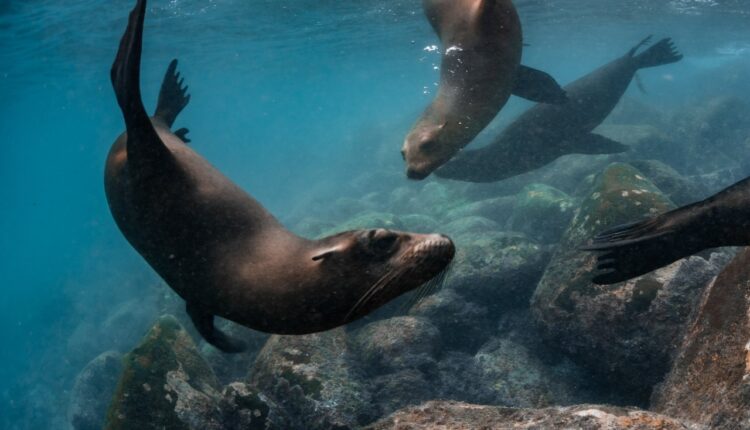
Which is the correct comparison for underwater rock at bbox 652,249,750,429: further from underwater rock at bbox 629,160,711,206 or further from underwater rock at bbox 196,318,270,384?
underwater rock at bbox 629,160,711,206

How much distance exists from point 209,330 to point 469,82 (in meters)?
2.58

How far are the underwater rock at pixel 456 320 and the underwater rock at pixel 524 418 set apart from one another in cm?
282

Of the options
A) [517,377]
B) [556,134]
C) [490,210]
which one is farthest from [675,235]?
[490,210]

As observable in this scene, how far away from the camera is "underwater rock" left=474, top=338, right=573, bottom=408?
4215mm

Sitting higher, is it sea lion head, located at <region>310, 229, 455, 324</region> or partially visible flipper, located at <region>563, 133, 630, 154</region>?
sea lion head, located at <region>310, 229, 455, 324</region>

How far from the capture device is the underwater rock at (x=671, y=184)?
8.11 metres

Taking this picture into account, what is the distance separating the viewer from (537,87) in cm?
485

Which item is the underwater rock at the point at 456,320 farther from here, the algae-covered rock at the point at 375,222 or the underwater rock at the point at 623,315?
the algae-covered rock at the point at 375,222

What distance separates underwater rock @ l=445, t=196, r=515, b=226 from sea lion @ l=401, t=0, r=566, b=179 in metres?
9.20

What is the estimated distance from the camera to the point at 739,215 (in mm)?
2660

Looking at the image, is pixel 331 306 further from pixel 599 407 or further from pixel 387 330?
pixel 387 330

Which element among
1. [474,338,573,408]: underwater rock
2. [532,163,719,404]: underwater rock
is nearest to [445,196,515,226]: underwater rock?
[474,338,573,408]: underwater rock

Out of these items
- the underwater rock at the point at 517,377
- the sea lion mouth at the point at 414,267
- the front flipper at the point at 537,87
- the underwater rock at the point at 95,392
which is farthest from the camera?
the underwater rock at the point at 95,392

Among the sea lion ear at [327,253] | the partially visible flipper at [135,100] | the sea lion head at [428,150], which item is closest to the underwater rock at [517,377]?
the sea lion head at [428,150]
